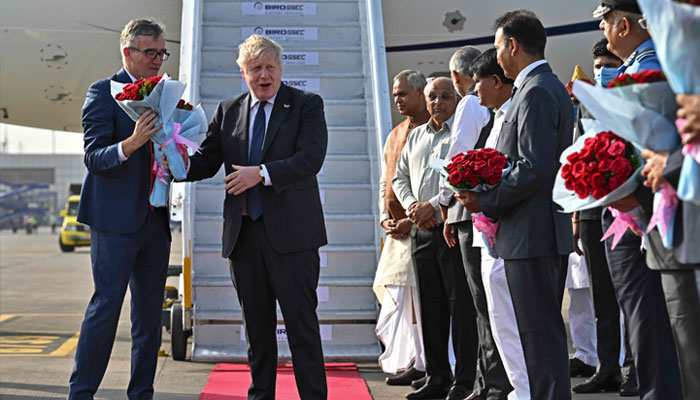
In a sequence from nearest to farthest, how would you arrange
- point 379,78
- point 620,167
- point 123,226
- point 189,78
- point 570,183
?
point 620,167, point 570,183, point 123,226, point 189,78, point 379,78

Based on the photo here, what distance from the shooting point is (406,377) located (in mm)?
5004

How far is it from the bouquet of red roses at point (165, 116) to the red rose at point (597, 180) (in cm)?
192

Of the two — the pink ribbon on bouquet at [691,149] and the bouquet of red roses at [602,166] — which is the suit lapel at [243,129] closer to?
the bouquet of red roses at [602,166]

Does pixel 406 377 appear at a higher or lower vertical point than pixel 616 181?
lower

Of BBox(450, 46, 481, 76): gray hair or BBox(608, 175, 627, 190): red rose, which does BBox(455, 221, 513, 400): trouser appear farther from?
BBox(608, 175, 627, 190): red rose

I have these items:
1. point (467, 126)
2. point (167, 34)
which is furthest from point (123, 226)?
point (167, 34)

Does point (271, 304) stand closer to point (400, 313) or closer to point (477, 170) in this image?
point (477, 170)

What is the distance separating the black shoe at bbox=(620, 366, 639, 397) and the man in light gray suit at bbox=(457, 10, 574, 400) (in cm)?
157

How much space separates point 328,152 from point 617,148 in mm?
4042

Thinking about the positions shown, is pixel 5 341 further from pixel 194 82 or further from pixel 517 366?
pixel 517 366

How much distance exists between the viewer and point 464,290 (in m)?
4.57

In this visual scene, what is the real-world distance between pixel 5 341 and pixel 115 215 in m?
3.60

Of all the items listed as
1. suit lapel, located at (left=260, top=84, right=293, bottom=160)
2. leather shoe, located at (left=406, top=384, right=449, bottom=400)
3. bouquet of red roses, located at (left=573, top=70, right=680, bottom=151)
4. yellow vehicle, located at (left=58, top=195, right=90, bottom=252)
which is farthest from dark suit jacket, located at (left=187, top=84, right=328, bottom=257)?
yellow vehicle, located at (left=58, top=195, right=90, bottom=252)

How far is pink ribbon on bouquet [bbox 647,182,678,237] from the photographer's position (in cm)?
223
